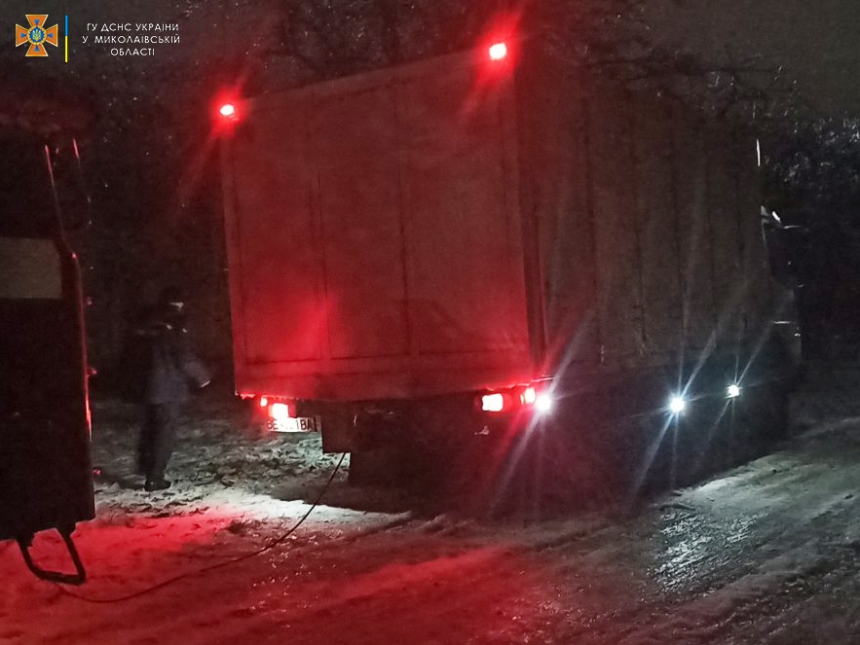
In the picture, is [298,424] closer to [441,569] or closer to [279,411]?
[279,411]

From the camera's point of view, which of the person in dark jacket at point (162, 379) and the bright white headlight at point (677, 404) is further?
the bright white headlight at point (677, 404)

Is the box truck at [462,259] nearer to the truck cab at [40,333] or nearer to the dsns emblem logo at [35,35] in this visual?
the truck cab at [40,333]

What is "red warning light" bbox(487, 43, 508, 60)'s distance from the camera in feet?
23.9

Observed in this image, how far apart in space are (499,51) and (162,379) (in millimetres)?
4349

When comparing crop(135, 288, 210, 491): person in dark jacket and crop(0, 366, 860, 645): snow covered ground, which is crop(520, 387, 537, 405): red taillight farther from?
crop(135, 288, 210, 491): person in dark jacket

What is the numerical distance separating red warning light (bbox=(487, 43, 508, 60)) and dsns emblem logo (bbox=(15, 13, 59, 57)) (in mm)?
13257

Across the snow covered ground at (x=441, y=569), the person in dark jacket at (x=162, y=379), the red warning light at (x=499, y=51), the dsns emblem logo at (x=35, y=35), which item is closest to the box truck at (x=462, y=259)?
the red warning light at (x=499, y=51)

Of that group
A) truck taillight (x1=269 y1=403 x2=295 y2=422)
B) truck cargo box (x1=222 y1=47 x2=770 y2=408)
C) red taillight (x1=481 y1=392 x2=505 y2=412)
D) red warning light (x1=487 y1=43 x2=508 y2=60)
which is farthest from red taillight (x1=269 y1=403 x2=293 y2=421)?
red warning light (x1=487 y1=43 x2=508 y2=60)

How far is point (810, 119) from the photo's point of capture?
86.1 ft

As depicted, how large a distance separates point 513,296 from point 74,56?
14.3 meters

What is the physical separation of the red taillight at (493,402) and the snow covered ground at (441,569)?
897 mm

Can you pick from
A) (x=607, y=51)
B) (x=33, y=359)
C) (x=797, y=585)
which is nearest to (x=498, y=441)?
(x=797, y=585)

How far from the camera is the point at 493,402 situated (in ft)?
24.6

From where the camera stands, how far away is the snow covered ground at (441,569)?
5.20m
